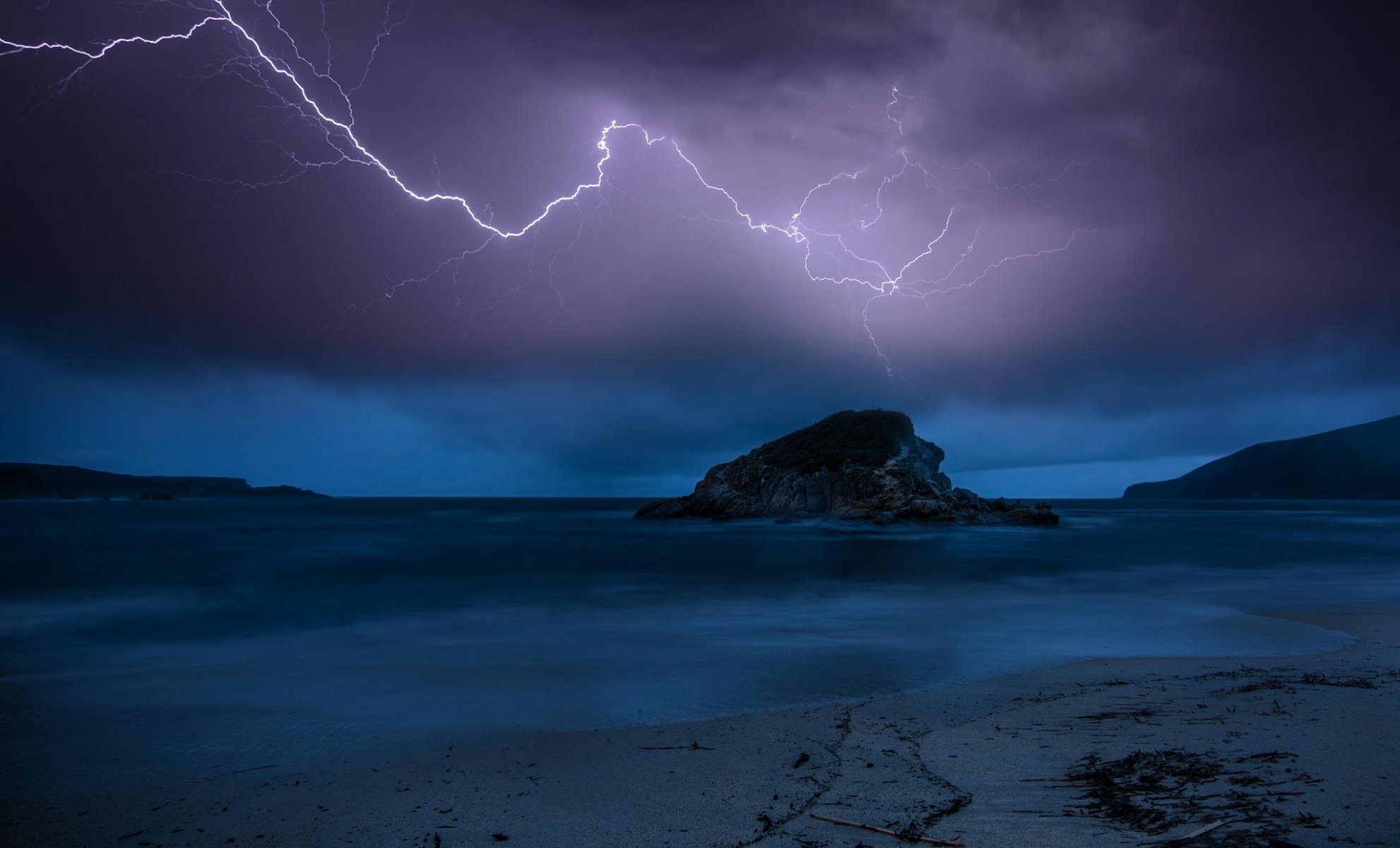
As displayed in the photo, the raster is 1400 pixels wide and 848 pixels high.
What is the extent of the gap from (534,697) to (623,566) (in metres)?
20.4

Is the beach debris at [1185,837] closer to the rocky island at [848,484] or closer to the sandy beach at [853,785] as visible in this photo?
the sandy beach at [853,785]

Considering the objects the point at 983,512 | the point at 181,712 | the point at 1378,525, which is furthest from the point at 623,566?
the point at 1378,525

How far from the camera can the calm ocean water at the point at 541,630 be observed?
792 centimetres

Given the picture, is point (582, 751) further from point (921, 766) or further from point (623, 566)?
point (623, 566)

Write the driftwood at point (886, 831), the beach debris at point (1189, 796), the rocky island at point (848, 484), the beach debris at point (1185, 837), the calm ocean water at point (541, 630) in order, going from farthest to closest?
the rocky island at point (848, 484), the calm ocean water at point (541, 630), the driftwood at point (886, 831), the beach debris at point (1189, 796), the beach debris at point (1185, 837)

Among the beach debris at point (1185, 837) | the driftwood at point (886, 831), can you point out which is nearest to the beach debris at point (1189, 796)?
the beach debris at point (1185, 837)

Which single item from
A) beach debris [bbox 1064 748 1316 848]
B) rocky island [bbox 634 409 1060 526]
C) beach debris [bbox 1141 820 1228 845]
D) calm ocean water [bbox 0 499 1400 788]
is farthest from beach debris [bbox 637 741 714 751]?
rocky island [bbox 634 409 1060 526]

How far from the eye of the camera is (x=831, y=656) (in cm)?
1080

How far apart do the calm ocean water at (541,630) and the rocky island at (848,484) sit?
16675 mm

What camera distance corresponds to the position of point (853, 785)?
514 centimetres

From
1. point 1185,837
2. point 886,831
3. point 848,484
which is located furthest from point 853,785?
point 848,484

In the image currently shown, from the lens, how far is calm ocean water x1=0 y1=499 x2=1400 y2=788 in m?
7.92

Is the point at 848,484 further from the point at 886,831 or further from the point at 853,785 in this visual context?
the point at 886,831

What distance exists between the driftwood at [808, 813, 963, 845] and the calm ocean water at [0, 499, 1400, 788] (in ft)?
10.5
